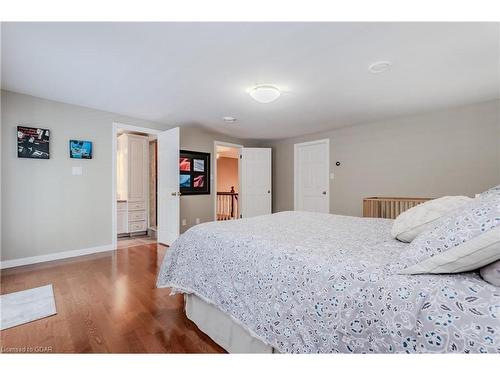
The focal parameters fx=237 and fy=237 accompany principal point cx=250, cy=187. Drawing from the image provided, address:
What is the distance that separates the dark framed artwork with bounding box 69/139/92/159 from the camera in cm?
350

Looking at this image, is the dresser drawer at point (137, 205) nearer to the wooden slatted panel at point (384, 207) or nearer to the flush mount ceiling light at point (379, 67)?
the wooden slatted panel at point (384, 207)

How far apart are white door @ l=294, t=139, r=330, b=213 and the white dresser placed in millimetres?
3458

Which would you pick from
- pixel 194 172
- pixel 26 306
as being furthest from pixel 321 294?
pixel 194 172

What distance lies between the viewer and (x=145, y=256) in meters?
3.57

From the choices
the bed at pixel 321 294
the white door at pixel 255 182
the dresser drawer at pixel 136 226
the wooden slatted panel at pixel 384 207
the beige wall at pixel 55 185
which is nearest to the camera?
Result: the bed at pixel 321 294

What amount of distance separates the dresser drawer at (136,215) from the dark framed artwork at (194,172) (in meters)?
1.13

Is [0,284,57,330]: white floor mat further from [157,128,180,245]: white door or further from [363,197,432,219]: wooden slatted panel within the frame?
[363,197,432,219]: wooden slatted panel

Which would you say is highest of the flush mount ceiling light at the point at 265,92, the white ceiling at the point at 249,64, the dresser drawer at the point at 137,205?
the white ceiling at the point at 249,64

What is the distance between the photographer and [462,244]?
0.81 m

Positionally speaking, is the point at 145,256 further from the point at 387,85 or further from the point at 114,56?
the point at 387,85

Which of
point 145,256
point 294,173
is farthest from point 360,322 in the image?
point 294,173

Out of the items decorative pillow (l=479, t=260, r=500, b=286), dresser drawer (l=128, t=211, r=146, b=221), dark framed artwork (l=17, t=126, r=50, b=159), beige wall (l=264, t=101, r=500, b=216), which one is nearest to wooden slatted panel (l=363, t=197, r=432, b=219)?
beige wall (l=264, t=101, r=500, b=216)

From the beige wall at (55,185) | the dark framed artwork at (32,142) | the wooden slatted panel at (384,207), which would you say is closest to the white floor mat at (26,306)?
the beige wall at (55,185)

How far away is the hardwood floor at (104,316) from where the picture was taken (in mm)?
1566
